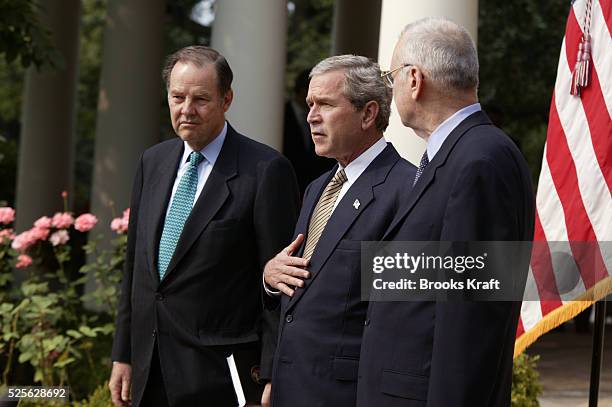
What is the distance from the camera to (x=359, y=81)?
4.40m

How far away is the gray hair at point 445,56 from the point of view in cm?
368

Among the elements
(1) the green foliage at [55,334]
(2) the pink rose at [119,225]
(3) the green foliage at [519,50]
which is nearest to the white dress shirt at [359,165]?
(1) the green foliage at [55,334]

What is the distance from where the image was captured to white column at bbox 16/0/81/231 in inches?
607

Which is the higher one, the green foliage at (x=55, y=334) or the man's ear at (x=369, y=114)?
the man's ear at (x=369, y=114)

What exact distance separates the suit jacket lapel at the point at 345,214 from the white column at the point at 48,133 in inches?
456

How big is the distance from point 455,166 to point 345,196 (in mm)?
926

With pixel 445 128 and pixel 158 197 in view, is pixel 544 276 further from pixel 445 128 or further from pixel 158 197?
pixel 445 128

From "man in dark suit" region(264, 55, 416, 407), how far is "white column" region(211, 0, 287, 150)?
478 centimetres

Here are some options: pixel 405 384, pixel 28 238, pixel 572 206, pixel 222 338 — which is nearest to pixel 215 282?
pixel 222 338

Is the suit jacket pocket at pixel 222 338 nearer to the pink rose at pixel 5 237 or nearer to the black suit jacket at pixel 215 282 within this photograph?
the black suit jacket at pixel 215 282

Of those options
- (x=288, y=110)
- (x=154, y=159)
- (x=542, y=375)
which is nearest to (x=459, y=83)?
(x=154, y=159)

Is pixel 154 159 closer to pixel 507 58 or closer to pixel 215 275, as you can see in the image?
pixel 215 275

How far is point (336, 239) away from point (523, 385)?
14.3 ft

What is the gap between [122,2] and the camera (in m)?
13.1
